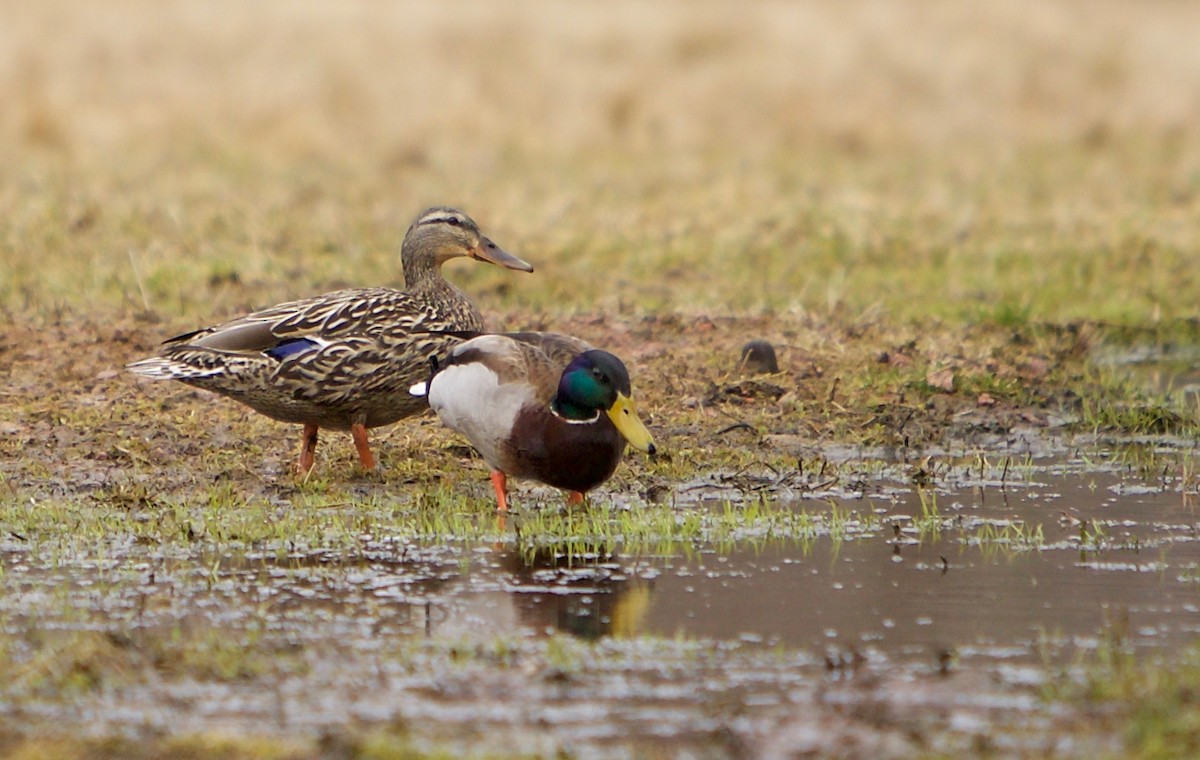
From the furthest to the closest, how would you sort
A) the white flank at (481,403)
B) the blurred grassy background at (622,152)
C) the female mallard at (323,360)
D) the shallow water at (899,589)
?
the blurred grassy background at (622,152) < the female mallard at (323,360) < the white flank at (481,403) < the shallow water at (899,589)

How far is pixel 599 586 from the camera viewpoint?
5680 millimetres

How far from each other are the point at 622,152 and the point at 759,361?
10204 millimetres

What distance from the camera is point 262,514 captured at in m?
6.69

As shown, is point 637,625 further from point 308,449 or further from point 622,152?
point 622,152

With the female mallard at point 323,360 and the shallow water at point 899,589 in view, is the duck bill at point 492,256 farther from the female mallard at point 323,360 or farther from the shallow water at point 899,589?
the shallow water at point 899,589

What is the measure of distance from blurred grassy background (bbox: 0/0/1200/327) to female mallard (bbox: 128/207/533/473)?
111 inches

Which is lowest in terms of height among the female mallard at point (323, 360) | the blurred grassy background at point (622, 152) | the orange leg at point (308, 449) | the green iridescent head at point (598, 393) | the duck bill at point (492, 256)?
the orange leg at point (308, 449)

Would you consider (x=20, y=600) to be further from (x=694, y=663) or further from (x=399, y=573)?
(x=694, y=663)

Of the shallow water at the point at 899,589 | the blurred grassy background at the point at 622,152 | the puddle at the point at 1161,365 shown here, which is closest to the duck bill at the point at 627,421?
the shallow water at the point at 899,589

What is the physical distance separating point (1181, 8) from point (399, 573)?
27.4 meters

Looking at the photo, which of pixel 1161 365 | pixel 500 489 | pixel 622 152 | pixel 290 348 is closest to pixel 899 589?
pixel 500 489

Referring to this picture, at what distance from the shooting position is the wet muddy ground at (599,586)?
14.1ft

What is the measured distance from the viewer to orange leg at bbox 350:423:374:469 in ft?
24.9

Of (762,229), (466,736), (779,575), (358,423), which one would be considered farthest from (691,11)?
(466,736)
